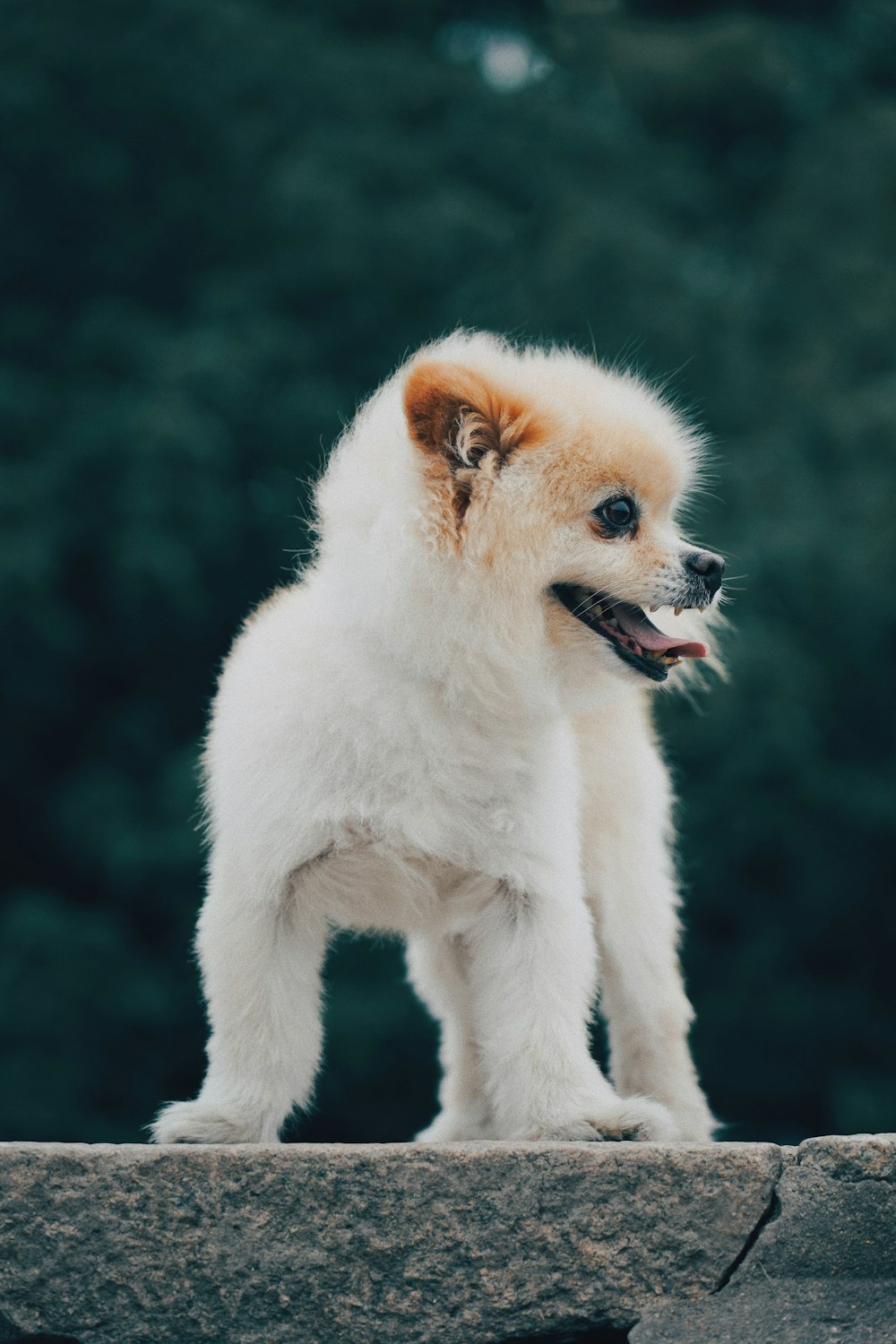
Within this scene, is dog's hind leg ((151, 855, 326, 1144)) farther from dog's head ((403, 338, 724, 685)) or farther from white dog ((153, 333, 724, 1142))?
dog's head ((403, 338, 724, 685))

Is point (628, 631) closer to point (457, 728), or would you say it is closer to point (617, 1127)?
point (457, 728)

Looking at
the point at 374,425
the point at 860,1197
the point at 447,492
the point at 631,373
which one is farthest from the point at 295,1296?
the point at 631,373

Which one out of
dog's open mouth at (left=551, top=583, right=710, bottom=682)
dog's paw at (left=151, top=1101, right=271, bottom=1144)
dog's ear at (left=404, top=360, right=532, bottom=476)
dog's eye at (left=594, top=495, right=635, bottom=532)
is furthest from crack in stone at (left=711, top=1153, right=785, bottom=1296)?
dog's ear at (left=404, top=360, right=532, bottom=476)

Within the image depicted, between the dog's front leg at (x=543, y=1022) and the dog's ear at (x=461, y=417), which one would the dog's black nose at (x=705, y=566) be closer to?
the dog's ear at (x=461, y=417)

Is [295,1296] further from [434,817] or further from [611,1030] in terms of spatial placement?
[611,1030]

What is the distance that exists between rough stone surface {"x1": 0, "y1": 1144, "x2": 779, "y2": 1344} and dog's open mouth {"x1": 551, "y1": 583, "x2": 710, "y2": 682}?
1.08m

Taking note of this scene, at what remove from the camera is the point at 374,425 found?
3.33 m

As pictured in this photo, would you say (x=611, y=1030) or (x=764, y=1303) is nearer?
(x=764, y=1303)

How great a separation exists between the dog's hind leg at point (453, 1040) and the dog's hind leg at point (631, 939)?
36cm

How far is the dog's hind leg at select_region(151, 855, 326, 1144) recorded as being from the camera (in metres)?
3.05

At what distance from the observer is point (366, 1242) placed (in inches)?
98.7

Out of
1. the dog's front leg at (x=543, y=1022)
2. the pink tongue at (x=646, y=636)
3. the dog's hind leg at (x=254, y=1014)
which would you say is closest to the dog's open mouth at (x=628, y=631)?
the pink tongue at (x=646, y=636)

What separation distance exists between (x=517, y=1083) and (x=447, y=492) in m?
1.20

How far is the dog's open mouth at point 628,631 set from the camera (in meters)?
3.21
